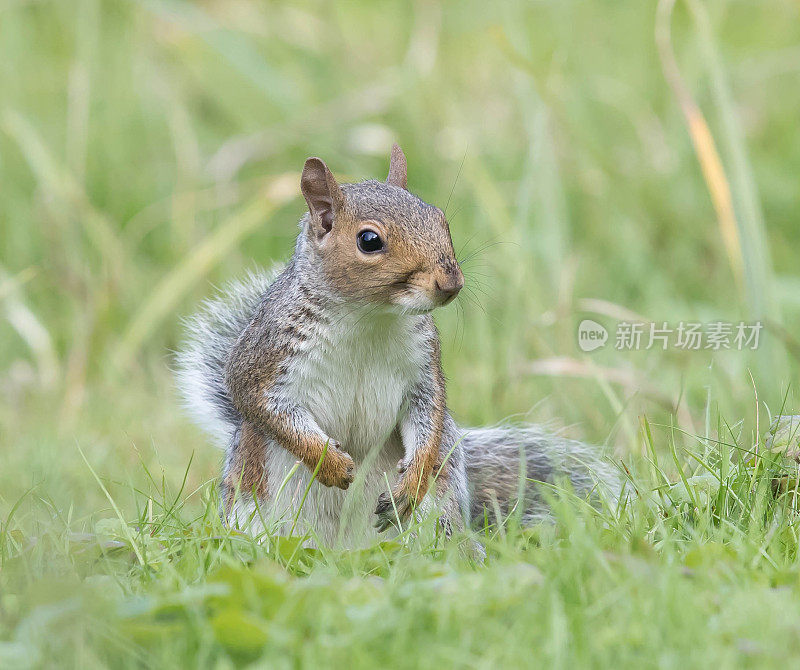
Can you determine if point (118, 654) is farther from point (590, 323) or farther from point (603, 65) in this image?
point (603, 65)

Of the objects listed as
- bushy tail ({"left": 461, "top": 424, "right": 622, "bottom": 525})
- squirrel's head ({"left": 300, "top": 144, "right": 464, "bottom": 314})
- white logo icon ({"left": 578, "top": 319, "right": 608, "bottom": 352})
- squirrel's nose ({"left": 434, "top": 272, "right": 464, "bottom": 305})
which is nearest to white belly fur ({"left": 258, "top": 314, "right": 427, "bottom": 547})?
squirrel's head ({"left": 300, "top": 144, "right": 464, "bottom": 314})

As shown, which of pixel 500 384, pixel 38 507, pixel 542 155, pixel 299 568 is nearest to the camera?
pixel 299 568

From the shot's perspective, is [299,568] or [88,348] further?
[88,348]

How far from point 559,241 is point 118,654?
3.62 meters

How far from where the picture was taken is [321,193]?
9.72 feet

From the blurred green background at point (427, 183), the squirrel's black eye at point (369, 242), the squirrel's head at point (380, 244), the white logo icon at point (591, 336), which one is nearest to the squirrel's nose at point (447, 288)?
the squirrel's head at point (380, 244)

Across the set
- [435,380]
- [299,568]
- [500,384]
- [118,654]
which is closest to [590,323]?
[500,384]

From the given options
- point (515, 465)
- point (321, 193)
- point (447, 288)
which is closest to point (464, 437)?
point (515, 465)

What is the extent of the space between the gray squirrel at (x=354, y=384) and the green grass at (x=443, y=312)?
7.0 inches

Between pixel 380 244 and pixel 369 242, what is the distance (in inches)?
1.3

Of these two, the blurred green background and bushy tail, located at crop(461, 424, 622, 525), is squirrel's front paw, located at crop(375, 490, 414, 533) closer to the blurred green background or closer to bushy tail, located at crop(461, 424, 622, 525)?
bushy tail, located at crop(461, 424, 622, 525)

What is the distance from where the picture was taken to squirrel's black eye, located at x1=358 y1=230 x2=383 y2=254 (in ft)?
9.18

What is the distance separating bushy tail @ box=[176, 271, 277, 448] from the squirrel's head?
528 millimetres

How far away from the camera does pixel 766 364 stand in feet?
12.7
